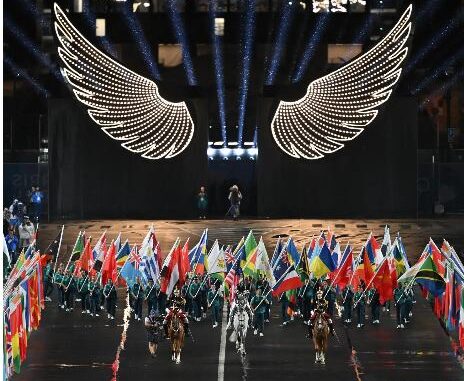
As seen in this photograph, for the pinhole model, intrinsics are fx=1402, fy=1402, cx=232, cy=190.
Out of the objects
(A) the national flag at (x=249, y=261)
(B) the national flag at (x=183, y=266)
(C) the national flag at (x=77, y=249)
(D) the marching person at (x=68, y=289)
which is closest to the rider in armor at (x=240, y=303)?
(B) the national flag at (x=183, y=266)

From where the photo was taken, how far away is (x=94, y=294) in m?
31.6

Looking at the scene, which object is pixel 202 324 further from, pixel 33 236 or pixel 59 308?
pixel 33 236

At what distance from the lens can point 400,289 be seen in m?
30.4

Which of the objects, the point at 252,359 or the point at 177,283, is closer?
the point at 252,359

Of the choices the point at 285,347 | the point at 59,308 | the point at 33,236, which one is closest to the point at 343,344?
the point at 285,347

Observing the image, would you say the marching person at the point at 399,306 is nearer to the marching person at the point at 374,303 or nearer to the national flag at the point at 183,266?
the marching person at the point at 374,303

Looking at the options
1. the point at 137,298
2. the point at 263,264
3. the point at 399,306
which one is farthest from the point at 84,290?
the point at 399,306

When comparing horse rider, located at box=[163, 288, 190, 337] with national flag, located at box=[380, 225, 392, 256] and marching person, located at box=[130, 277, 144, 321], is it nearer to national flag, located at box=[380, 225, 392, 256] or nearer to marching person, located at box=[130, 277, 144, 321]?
marching person, located at box=[130, 277, 144, 321]

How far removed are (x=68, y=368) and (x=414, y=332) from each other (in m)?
8.02

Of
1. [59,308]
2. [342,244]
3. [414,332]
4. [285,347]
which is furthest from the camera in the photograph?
[342,244]

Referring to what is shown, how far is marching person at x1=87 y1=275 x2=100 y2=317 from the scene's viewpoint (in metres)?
31.6

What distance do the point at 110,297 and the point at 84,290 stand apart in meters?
0.91

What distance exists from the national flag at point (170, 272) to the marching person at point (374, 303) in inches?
169

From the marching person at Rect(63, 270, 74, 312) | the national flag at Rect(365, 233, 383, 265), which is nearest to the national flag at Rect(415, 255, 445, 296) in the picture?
the national flag at Rect(365, 233, 383, 265)
